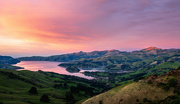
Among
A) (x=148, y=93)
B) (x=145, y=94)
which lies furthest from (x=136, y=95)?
(x=148, y=93)

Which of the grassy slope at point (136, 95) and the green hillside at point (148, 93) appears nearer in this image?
the green hillside at point (148, 93)

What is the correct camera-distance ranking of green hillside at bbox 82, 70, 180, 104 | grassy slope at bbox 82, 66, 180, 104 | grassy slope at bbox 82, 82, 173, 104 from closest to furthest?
green hillside at bbox 82, 70, 180, 104
grassy slope at bbox 82, 66, 180, 104
grassy slope at bbox 82, 82, 173, 104

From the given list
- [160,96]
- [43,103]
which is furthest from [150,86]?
[43,103]

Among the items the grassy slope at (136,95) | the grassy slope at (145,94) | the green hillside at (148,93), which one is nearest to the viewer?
the green hillside at (148,93)

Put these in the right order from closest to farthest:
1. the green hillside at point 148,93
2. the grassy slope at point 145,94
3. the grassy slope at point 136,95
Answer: the green hillside at point 148,93 → the grassy slope at point 145,94 → the grassy slope at point 136,95

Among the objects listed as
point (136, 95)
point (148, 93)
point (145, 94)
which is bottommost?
point (136, 95)

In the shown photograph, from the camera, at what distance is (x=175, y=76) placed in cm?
5109

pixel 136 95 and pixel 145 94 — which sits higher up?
pixel 145 94

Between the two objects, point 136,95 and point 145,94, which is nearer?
point 145,94

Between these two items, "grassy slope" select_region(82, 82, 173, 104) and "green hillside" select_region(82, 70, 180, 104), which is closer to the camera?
"green hillside" select_region(82, 70, 180, 104)

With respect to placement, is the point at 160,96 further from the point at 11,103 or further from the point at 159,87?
the point at 11,103

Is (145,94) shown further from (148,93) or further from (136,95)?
(136,95)

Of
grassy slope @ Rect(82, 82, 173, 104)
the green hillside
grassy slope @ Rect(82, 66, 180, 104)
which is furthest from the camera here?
grassy slope @ Rect(82, 82, 173, 104)

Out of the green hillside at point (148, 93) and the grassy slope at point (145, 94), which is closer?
the green hillside at point (148, 93)
